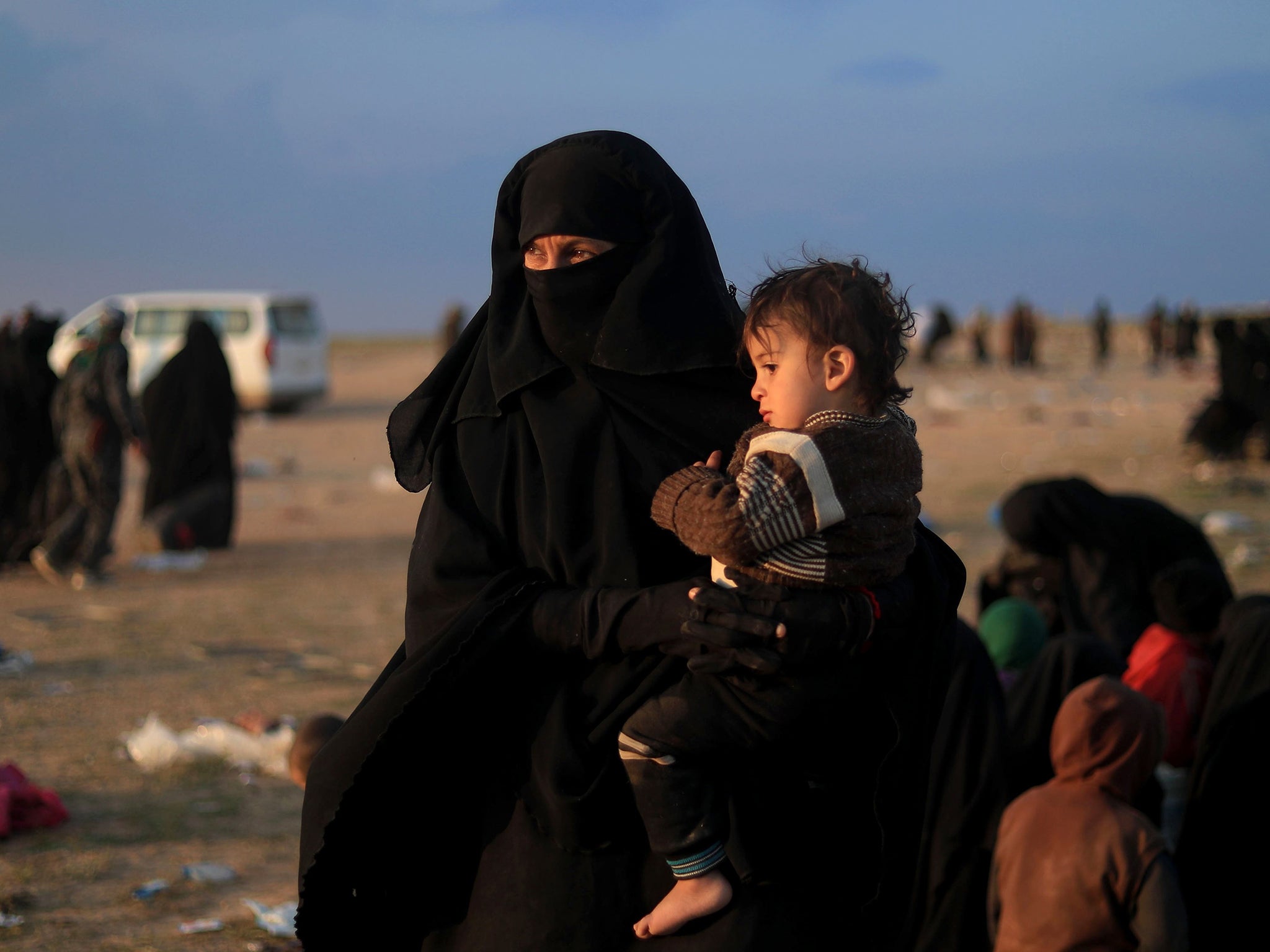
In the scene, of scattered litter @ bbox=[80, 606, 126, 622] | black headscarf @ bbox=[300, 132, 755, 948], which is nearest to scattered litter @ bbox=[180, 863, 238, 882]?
black headscarf @ bbox=[300, 132, 755, 948]

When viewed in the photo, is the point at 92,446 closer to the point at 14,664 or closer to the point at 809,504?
the point at 14,664

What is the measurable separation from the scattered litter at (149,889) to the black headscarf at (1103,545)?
10.8ft

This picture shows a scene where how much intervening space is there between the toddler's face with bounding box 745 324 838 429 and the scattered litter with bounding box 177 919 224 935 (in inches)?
112

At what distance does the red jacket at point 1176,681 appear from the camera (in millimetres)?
3807

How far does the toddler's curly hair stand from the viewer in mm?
1693

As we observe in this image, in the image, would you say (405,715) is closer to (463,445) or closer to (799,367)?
(463,445)

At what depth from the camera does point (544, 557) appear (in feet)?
5.94

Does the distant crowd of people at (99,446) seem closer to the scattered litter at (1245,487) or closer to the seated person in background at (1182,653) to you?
the seated person in background at (1182,653)

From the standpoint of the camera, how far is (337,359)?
42.3m

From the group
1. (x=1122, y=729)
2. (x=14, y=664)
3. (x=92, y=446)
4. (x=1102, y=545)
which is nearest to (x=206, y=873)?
(x=1122, y=729)

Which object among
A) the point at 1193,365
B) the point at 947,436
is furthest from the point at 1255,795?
the point at 1193,365

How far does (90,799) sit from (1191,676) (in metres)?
3.82

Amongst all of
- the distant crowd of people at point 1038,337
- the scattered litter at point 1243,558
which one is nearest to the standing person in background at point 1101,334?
the distant crowd of people at point 1038,337

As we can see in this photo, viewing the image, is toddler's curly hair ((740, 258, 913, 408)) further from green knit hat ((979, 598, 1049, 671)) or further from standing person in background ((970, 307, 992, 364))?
standing person in background ((970, 307, 992, 364))
